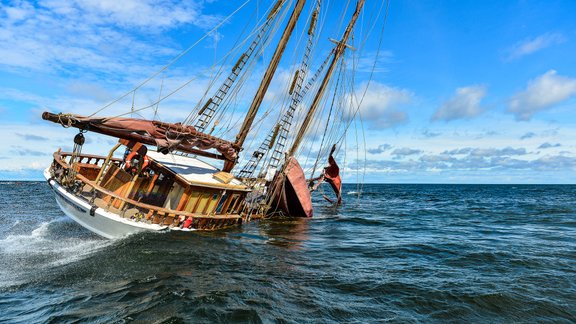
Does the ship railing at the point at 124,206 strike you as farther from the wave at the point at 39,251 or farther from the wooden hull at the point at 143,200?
the wave at the point at 39,251

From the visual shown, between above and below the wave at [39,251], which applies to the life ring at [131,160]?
above

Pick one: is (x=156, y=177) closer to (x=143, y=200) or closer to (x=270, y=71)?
(x=143, y=200)

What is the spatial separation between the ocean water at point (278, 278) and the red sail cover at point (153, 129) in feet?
14.9

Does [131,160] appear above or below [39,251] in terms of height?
above

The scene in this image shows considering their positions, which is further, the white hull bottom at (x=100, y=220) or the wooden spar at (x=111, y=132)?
the white hull bottom at (x=100, y=220)

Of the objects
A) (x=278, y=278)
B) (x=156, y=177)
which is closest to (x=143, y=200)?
(x=156, y=177)

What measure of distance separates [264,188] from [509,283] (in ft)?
62.1

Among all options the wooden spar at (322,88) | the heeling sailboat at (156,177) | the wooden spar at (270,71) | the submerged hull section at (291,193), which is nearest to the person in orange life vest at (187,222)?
the heeling sailboat at (156,177)

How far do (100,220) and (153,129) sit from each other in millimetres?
4616

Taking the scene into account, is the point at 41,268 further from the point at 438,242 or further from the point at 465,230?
the point at 465,230

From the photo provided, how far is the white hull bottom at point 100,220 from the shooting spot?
14.2 metres

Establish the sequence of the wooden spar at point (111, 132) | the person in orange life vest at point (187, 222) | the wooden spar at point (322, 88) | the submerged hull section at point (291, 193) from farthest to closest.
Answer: the wooden spar at point (322, 88)
the submerged hull section at point (291, 193)
the person in orange life vest at point (187, 222)
the wooden spar at point (111, 132)

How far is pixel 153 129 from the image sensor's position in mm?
16422

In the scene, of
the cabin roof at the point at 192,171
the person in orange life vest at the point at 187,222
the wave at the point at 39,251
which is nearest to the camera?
the wave at the point at 39,251
